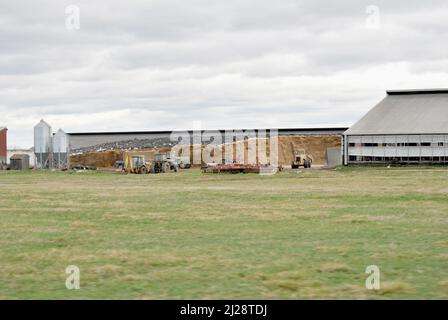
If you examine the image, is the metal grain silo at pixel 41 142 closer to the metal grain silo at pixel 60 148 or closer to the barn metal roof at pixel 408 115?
the metal grain silo at pixel 60 148

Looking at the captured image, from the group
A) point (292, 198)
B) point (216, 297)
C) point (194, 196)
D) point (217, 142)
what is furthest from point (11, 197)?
point (217, 142)

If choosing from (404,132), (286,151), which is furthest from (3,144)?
(404,132)

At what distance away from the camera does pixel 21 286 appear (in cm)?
1093

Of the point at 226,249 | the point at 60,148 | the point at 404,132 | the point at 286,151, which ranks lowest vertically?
the point at 226,249

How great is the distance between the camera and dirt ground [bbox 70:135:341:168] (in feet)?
327

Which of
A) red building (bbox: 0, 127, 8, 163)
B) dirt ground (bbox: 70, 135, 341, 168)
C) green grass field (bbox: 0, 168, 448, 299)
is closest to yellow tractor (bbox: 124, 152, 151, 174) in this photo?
dirt ground (bbox: 70, 135, 341, 168)

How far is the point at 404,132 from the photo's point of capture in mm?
68750

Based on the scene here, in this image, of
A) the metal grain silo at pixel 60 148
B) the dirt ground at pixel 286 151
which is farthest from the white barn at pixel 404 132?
the metal grain silo at pixel 60 148

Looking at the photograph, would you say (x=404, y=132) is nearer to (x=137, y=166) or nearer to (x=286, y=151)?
(x=137, y=166)

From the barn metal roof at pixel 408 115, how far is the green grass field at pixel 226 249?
1758 inches

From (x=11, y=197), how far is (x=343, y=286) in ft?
78.2

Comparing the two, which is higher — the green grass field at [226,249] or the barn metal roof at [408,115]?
the barn metal roof at [408,115]

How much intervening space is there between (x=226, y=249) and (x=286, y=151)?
90.8 meters

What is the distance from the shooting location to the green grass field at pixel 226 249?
1055cm
